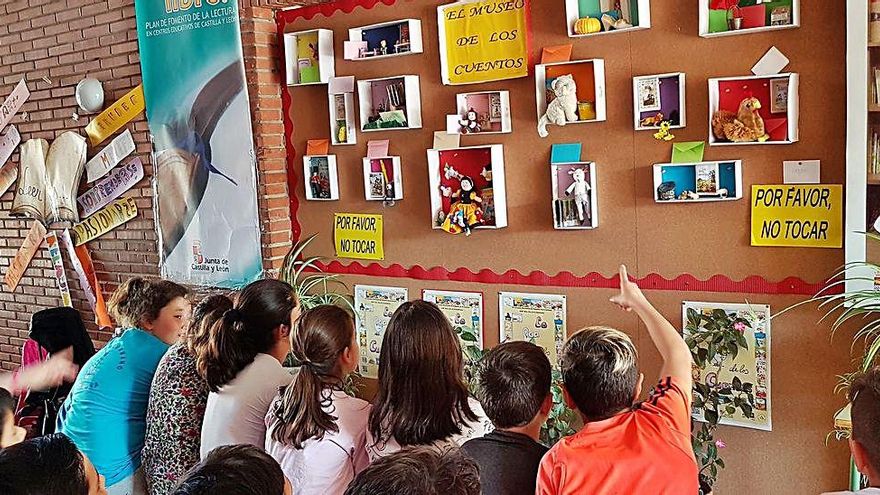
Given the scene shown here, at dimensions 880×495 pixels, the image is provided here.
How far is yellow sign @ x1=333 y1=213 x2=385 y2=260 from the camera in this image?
3.87 meters

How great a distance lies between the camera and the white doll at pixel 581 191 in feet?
10.5

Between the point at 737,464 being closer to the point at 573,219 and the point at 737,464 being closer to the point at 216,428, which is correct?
the point at 573,219

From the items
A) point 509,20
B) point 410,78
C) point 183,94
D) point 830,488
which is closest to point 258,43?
point 183,94

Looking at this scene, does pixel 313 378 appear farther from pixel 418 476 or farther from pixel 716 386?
pixel 716 386

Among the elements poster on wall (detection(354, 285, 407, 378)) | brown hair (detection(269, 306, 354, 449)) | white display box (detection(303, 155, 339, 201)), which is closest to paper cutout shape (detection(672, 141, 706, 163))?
brown hair (detection(269, 306, 354, 449))

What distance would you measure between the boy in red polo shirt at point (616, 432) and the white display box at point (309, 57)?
2.17 metres

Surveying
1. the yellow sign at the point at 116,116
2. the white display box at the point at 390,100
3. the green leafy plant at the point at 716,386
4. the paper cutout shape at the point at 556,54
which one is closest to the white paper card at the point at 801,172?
the green leafy plant at the point at 716,386

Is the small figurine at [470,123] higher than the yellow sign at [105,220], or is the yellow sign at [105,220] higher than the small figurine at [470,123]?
the small figurine at [470,123]

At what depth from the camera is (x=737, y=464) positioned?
3.06 metres

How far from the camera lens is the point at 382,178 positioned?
3.77 meters

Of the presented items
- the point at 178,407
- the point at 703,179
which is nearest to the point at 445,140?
the point at 703,179

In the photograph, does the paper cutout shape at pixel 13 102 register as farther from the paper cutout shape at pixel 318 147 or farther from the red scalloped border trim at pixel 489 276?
the paper cutout shape at pixel 318 147

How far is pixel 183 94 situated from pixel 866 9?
10.3 ft

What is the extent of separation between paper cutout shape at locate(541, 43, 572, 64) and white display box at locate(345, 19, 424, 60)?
601 mm
